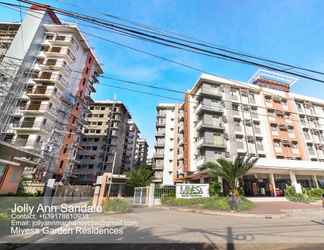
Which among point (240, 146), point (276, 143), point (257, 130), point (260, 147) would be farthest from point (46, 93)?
point (276, 143)

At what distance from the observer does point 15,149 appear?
14258 mm

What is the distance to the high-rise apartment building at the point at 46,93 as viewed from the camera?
32156 mm

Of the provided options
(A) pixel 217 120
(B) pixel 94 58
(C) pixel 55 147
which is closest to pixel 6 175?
(C) pixel 55 147

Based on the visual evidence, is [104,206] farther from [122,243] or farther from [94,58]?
[94,58]

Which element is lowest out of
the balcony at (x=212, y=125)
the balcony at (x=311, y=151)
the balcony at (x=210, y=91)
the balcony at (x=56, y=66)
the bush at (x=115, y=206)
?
the bush at (x=115, y=206)

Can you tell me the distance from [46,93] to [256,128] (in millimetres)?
36517

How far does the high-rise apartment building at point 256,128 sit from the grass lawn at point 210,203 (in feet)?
31.2

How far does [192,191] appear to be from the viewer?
21.8m

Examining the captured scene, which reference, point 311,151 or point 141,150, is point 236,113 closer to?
point 311,151

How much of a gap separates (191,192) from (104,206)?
9.70m

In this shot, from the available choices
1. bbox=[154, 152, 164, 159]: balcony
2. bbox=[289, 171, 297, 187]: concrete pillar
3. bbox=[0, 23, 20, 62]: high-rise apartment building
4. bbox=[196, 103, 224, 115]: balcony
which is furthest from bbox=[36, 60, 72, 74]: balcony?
bbox=[289, 171, 297, 187]: concrete pillar

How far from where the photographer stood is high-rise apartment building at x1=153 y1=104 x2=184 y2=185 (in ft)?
156

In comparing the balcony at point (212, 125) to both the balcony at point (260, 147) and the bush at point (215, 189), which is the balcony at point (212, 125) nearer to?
the balcony at point (260, 147)

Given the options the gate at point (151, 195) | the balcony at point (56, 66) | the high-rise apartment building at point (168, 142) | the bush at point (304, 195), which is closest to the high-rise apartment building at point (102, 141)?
the high-rise apartment building at point (168, 142)
